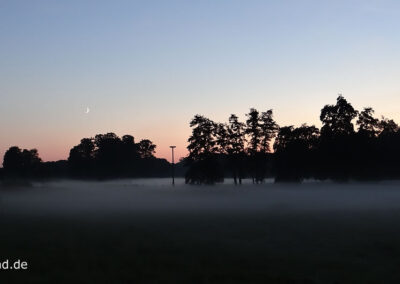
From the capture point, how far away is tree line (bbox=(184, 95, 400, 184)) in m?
85.8

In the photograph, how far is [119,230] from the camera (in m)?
28.6

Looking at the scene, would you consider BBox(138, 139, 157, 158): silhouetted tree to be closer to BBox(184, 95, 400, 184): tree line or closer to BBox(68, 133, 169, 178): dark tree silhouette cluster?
BBox(68, 133, 169, 178): dark tree silhouette cluster

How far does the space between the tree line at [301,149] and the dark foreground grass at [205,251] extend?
181ft

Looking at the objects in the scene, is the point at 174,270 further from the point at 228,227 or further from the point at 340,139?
the point at 340,139

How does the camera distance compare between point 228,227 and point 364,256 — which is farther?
point 228,227

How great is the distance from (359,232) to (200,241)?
941 centimetres

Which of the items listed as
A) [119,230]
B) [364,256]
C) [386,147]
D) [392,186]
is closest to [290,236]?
[364,256]

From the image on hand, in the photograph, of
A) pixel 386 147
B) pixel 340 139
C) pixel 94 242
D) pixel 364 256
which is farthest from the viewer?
pixel 386 147

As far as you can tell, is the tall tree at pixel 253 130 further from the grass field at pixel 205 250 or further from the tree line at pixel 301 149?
the grass field at pixel 205 250

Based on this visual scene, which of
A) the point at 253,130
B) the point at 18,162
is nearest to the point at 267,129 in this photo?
the point at 253,130

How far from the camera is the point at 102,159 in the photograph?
17500 centimetres

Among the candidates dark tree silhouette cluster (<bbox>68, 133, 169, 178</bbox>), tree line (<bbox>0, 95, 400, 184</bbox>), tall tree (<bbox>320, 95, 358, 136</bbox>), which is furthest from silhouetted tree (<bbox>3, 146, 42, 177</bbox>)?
tall tree (<bbox>320, 95, 358, 136</bbox>)

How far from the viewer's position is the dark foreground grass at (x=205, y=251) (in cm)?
1669

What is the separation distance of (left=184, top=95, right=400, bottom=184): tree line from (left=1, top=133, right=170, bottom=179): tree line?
268 ft
